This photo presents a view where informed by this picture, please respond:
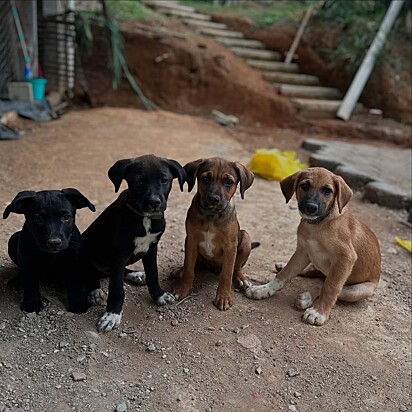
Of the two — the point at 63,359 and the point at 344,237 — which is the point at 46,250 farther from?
the point at 344,237

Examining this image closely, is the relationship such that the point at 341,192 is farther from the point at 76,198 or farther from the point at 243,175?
the point at 76,198

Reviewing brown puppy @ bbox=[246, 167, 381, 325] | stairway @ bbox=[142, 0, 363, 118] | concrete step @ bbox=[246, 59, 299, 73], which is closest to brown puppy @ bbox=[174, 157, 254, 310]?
brown puppy @ bbox=[246, 167, 381, 325]

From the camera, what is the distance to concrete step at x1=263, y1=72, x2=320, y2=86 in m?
12.9

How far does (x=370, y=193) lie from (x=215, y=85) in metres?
6.41

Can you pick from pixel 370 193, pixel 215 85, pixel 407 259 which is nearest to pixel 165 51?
pixel 215 85

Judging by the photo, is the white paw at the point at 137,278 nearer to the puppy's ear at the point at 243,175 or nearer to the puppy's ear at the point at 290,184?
the puppy's ear at the point at 243,175

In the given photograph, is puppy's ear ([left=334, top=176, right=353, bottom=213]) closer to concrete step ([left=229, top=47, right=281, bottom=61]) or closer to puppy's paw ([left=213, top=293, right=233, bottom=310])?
puppy's paw ([left=213, top=293, right=233, bottom=310])

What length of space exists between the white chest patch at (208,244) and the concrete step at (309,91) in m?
9.35

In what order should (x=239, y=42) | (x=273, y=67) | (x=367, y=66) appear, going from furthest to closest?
(x=239, y=42), (x=273, y=67), (x=367, y=66)

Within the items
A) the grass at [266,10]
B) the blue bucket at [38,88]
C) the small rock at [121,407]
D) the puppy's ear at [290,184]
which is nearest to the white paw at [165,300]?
A: the small rock at [121,407]

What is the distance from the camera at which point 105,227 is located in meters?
3.60

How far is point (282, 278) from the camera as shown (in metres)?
4.10

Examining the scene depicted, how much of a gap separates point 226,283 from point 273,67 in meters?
10.5

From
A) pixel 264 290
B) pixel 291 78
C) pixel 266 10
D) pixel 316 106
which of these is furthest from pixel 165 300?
pixel 266 10
